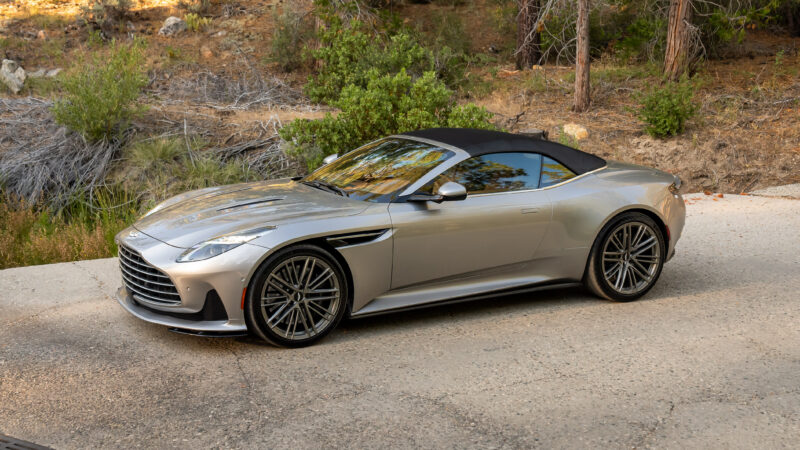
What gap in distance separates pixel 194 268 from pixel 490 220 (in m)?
2.22

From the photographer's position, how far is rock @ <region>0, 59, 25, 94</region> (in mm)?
17094

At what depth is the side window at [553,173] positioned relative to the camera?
6.51 m

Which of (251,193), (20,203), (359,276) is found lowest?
(20,203)

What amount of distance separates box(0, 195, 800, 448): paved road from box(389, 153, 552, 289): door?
49 centimetres

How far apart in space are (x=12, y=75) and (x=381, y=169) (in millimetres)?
13917

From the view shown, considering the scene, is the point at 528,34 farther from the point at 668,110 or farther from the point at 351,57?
the point at 668,110

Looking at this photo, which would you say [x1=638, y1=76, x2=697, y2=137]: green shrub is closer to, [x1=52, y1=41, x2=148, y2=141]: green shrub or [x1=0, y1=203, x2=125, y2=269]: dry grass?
[x1=52, y1=41, x2=148, y2=141]: green shrub

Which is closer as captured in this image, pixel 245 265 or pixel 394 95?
pixel 245 265

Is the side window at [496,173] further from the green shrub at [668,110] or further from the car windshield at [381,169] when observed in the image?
the green shrub at [668,110]

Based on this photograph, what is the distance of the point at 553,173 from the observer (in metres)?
6.57

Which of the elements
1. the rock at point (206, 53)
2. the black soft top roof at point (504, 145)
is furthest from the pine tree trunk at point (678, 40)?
the rock at point (206, 53)

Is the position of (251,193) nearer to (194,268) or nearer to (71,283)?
(194,268)

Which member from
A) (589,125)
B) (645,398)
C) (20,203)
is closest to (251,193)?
(645,398)

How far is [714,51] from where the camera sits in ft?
59.0
